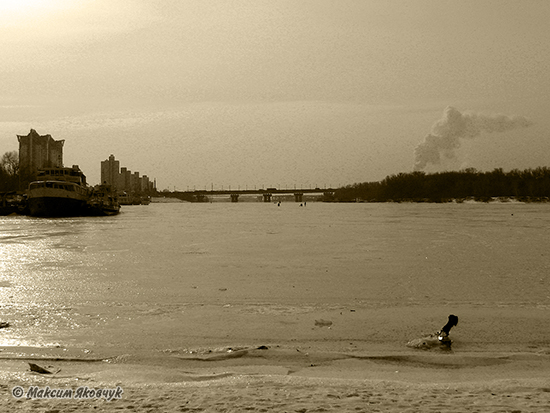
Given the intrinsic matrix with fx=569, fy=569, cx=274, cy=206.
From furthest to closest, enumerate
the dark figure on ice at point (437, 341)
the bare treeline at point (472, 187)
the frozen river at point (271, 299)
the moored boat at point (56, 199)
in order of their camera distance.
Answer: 1. the bare treeline at point (472, 187)
2. the moored boat at point (56, 199)
3. the frozen river at point (271, 299)
4. the dark figure on ice at point (437, 341)

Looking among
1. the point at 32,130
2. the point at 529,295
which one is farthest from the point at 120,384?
the point at 32,130

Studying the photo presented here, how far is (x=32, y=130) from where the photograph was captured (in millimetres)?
152625

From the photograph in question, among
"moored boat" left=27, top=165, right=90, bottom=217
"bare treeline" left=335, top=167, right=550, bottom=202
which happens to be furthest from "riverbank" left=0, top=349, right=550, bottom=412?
"bare treeline" left=335, top=167, right=550, bottom=202

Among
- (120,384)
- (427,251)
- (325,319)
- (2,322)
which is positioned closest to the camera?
(120,384)

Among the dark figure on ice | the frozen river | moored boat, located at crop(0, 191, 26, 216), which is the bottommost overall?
the frozen river

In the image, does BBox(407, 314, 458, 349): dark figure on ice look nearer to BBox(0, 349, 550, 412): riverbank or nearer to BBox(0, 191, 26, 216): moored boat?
BBox(0, 349, 550, 412): riverbank

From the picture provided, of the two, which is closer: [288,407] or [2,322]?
[288,407]

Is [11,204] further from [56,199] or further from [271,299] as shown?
[271,299]

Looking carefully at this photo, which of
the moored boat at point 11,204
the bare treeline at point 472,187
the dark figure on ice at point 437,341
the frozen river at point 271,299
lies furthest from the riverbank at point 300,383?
the bare treeline at point 472,187

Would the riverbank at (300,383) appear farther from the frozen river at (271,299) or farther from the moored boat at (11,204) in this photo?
the moored boat at (11,204)

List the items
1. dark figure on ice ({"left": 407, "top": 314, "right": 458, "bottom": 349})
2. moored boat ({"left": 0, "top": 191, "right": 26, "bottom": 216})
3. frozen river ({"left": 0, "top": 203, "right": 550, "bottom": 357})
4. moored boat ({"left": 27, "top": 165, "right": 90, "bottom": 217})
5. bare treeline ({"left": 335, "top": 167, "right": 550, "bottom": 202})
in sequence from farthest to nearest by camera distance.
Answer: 1. bare treeline ({"left": 335, "top": 167, "right": 550, "bottom": 202})
2. moored boat ({"left": 0, "top": 191, "right": 26, "bottom": 216})
3. moored boat ({"left": 27, "top": 165, "right": 90, "bottom": 217})
4. frozen river ({"left": 0, "top": 203, "right": 550, "bottom": 357})
5. dark figure on ice ({"left": 407, "top": 314, "right": 458, "bottom": 349})

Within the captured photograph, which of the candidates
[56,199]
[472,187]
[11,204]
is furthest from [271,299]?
Answer: [472,187]

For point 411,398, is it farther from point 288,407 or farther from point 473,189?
point 473,189

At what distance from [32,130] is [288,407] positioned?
163 metres
